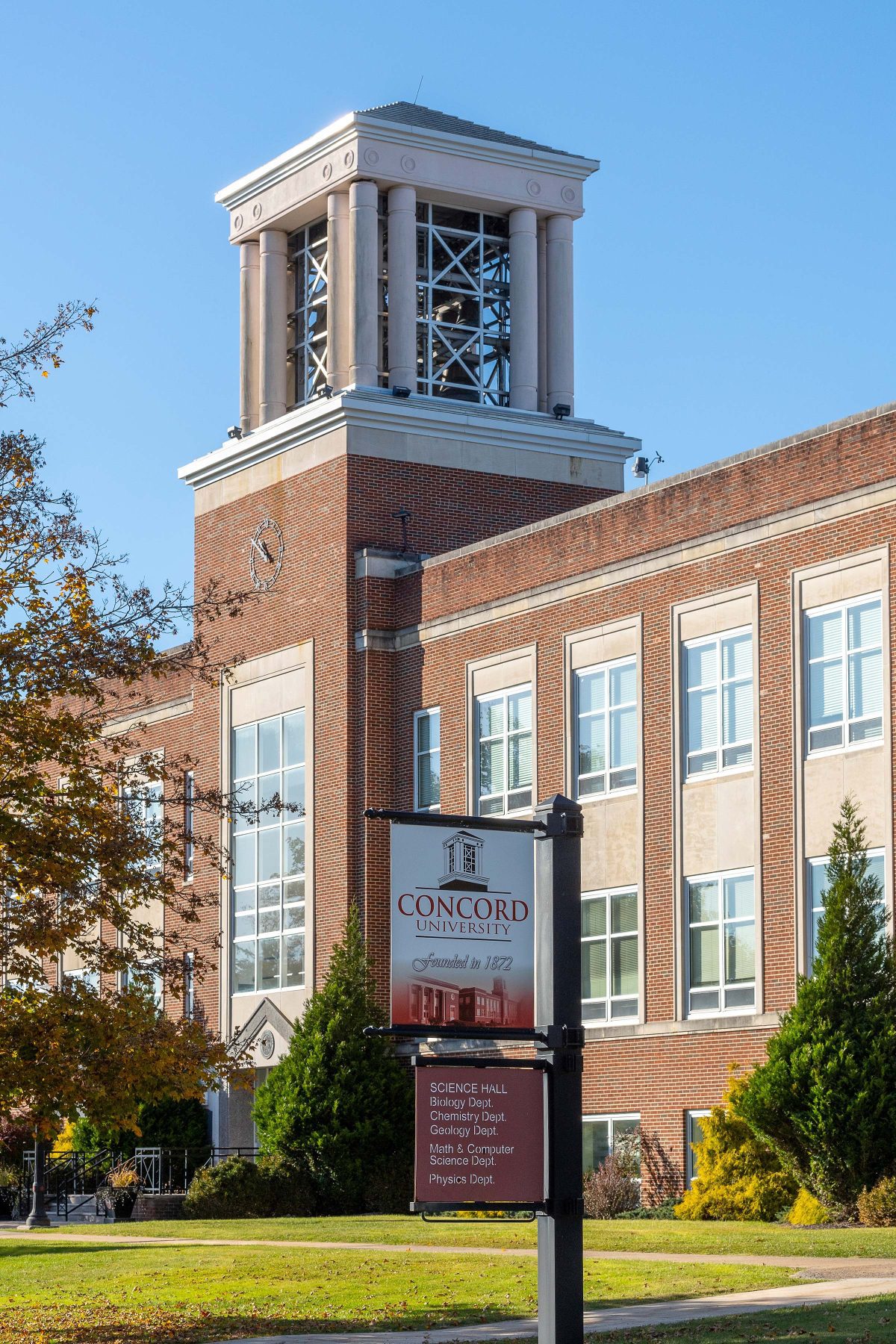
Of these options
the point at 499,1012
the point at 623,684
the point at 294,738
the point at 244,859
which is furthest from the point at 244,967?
the point at 499,1012

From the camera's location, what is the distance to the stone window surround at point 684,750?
32031 mm

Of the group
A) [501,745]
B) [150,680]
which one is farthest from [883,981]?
[150,680]

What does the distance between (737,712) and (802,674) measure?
5.68 feet

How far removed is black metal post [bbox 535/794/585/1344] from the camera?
1037 centimetres

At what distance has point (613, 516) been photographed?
35.6 m

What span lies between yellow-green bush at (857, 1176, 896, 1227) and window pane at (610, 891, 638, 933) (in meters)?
9.27

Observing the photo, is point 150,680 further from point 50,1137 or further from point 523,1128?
point 523,1128

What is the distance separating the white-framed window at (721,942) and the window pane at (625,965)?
1.35m

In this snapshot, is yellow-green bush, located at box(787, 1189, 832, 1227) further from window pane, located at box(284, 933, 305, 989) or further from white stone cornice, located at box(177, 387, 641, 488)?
white stone cornice, located at box(177, 387, 641, 488)

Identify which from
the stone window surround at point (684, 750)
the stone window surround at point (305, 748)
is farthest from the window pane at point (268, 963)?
the stone window surround at point (684, 750)

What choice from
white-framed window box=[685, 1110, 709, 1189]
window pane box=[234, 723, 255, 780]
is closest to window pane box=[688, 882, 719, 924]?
white-framed window box=[685, 1110, 709, 1189]

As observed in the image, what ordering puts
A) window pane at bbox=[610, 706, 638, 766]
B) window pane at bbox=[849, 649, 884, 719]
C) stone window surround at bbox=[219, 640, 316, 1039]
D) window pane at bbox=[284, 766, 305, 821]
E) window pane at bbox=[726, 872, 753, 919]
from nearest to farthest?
window pane at bbox=[849, 649, 884, 719], window pane at bbox=[726, 872, 753, 919], window pane at bbox=[610, 706, 638, 766], stone window surround at bbox=[219, 640, 316, 1039], window pane at bbox=[284, 766, 305, 821]

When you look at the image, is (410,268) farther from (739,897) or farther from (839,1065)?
(839,1065)

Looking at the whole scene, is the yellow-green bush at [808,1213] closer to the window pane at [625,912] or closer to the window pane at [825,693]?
the window pane at [825,693]
